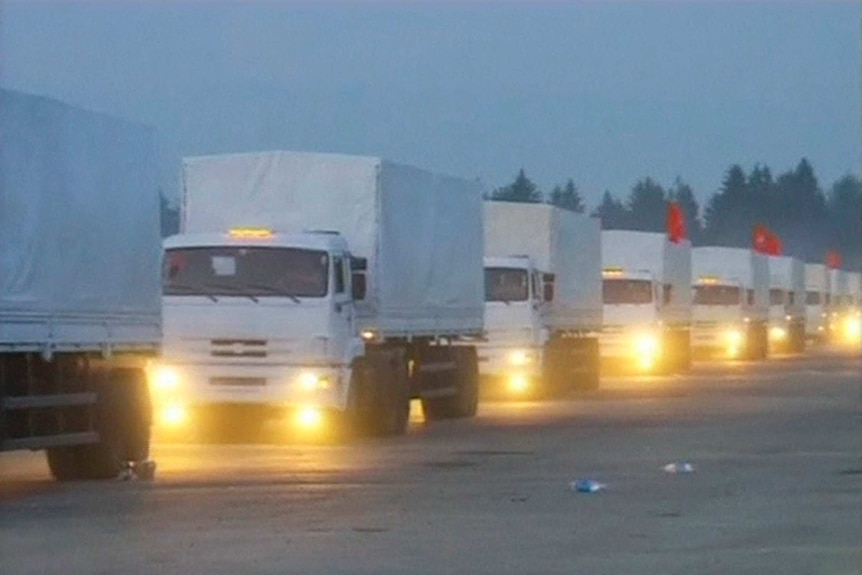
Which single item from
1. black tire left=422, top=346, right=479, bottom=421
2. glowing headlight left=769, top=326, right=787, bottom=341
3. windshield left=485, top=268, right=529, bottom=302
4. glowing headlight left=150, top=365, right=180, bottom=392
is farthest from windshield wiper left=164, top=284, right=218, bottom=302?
glowing headlight left=769, top=326, right=787, bottom=341

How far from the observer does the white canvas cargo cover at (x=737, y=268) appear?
7662cm

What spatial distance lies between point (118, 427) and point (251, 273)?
6140mm

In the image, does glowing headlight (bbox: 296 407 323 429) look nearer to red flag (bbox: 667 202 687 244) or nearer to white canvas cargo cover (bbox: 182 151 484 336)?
white canvas cargo cover (bbox: 182 151 484 336)

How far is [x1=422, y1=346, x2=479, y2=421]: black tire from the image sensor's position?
3769 centimetres

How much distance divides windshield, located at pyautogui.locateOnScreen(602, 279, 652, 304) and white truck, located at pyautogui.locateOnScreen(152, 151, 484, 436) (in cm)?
2148

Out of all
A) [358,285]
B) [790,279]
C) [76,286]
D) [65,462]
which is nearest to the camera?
[76,286]

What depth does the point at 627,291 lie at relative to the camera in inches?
2329

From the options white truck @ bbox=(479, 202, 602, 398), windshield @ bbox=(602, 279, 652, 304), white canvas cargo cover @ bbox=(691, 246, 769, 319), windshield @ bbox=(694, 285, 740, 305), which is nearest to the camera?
white truck @ bbox=(479, 202, 602, 398)

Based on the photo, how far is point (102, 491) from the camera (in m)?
23.3

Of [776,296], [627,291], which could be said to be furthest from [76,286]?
[776,296]

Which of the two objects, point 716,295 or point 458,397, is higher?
point 716,295

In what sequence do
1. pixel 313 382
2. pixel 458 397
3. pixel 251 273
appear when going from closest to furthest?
1. pixel 313 382
2. pixel 251 273
3. pixel 458 397

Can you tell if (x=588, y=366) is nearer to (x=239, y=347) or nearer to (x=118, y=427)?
(x=239, y=347)

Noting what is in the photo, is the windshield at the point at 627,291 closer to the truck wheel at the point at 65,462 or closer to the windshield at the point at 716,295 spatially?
the windshield at the point at 716,295
